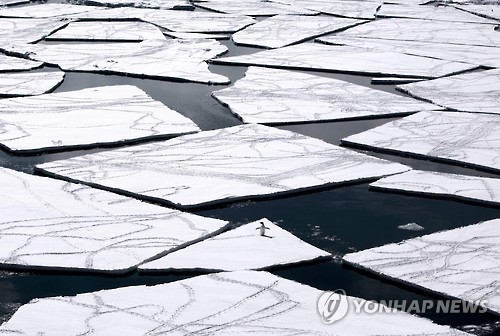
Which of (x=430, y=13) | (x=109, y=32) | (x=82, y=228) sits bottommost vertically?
(x=82, y=228)

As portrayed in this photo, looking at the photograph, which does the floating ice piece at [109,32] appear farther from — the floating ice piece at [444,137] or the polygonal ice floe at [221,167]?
the floating ice piece at [444,137]

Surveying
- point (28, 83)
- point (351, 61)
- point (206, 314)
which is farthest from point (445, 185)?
point (28, 83)

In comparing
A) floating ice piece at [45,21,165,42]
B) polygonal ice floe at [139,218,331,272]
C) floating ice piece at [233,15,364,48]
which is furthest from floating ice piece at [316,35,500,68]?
polygonal ice floe at [139,218,331,272]

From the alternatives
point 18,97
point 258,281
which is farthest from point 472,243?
point 18,97

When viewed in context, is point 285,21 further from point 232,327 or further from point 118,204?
point 232,327

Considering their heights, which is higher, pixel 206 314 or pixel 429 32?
pixel 429 32

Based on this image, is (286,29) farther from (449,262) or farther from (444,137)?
(449,262)

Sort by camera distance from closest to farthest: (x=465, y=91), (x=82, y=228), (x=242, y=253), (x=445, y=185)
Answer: (x=242, y=253), (x=82, y=228), (x=445, y=185), (x=465, y=91)
